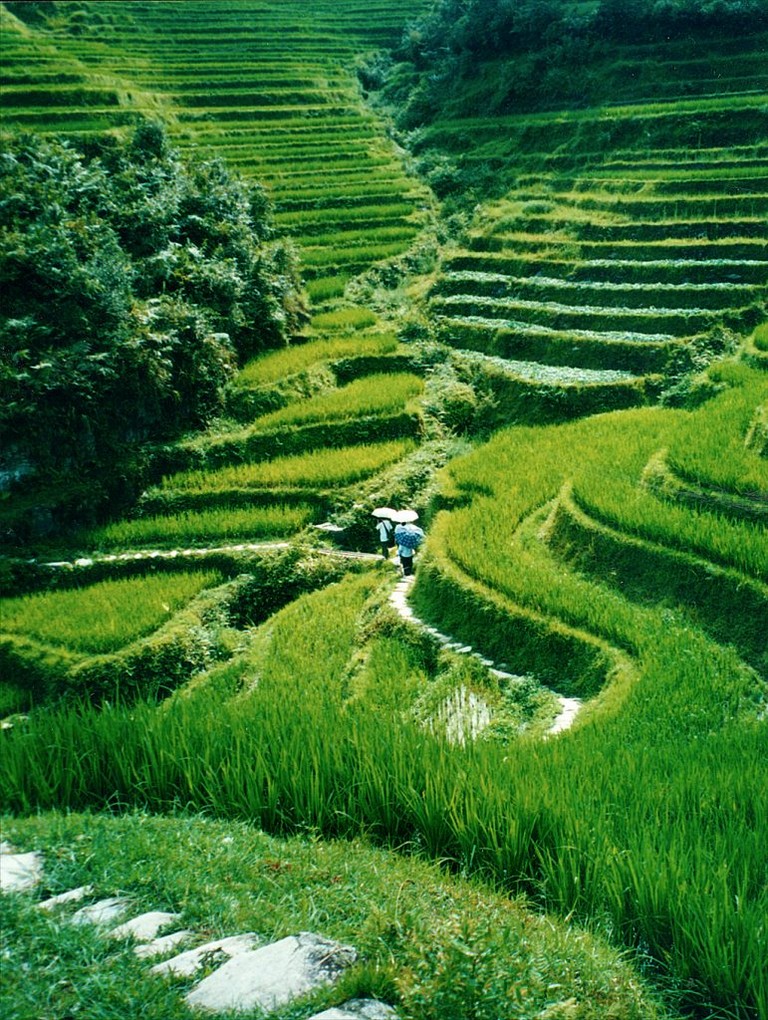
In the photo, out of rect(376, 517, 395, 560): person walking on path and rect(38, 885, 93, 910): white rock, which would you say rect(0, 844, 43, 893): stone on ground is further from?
rect(376, 517, 395, 560): person walking on path

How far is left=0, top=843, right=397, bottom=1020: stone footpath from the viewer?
136 inches

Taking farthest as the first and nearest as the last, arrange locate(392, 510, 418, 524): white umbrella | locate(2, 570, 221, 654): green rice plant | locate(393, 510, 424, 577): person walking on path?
locate(392, 510, 418, 524): white umbrella, locate(393, 510, 424, 577): person walking on path, locate(2, 570, 221, 654): green rice plant

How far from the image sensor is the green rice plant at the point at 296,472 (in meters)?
11.8

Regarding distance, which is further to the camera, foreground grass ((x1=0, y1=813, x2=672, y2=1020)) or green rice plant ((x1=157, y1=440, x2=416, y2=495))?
green rice plant ((x1=157, y1=440, x2=416, y2=495))

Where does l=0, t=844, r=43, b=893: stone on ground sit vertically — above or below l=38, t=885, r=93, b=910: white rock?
above

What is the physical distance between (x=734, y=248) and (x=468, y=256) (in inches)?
178

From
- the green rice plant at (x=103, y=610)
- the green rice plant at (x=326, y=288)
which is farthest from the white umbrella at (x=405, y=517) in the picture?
the green rice plant at (x=326, y=288)

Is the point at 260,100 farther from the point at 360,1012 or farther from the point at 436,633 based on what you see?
the point at 360,1012

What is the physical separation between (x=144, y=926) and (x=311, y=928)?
67 centimetres

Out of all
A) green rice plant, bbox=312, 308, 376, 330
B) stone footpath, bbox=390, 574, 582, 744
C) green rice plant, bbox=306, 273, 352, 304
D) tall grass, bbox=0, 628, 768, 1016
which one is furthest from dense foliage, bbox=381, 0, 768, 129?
tall grass, bbox=0, 628, 768, 1016

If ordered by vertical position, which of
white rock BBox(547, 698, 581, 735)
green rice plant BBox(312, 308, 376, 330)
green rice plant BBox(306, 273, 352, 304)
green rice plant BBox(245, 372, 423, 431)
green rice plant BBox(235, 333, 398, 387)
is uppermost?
green rice plant BBox(306, 273, 352, 304)

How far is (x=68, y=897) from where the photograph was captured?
4.21 metres

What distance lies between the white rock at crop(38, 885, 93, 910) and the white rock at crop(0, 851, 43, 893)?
0.46ft

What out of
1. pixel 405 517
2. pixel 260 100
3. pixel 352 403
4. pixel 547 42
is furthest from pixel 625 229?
pixel 260 100
